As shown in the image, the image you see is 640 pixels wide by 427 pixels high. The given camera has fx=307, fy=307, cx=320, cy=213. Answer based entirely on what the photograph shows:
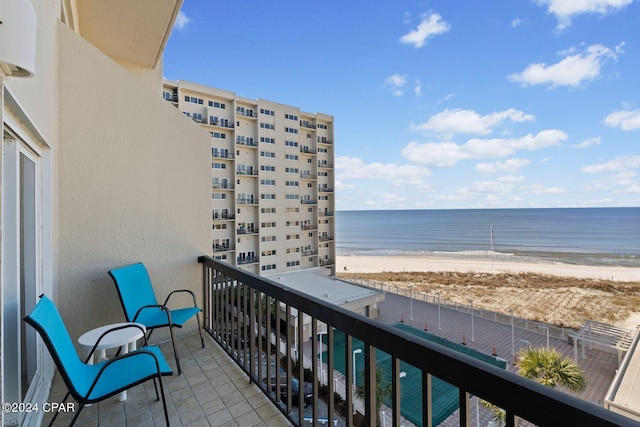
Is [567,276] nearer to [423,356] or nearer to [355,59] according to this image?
[355,59]

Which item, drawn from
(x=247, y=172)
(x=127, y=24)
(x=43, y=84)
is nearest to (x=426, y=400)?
(x=43, y=84)

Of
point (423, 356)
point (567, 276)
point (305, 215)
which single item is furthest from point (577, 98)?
point (423, 356)

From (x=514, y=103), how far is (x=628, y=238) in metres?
19.8

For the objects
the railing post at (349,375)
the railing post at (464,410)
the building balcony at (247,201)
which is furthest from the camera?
Result: the building balcony at (247,201)

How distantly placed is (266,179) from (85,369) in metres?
17.6

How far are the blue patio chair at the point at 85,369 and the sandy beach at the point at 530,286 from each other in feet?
50.1

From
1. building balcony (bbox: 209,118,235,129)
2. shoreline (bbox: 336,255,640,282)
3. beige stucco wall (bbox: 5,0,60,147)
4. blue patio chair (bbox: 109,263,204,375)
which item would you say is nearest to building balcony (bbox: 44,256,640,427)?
blue patio chair (bbox: 109,263,204,375)

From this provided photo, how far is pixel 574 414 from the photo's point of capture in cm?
70

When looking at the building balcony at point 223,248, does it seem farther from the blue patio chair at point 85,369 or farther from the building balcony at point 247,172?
the blue patio chair at point 85,369

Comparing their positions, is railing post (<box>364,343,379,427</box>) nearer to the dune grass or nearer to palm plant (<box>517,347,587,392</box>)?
palm plant (<box>517,347,587,392</box>)

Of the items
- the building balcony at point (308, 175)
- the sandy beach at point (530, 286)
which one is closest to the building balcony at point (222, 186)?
the building balcony at point (308, 175)

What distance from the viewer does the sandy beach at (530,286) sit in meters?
13.6

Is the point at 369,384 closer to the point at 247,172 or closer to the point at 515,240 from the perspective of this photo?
the point at 247,172

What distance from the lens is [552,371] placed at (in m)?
6.62
